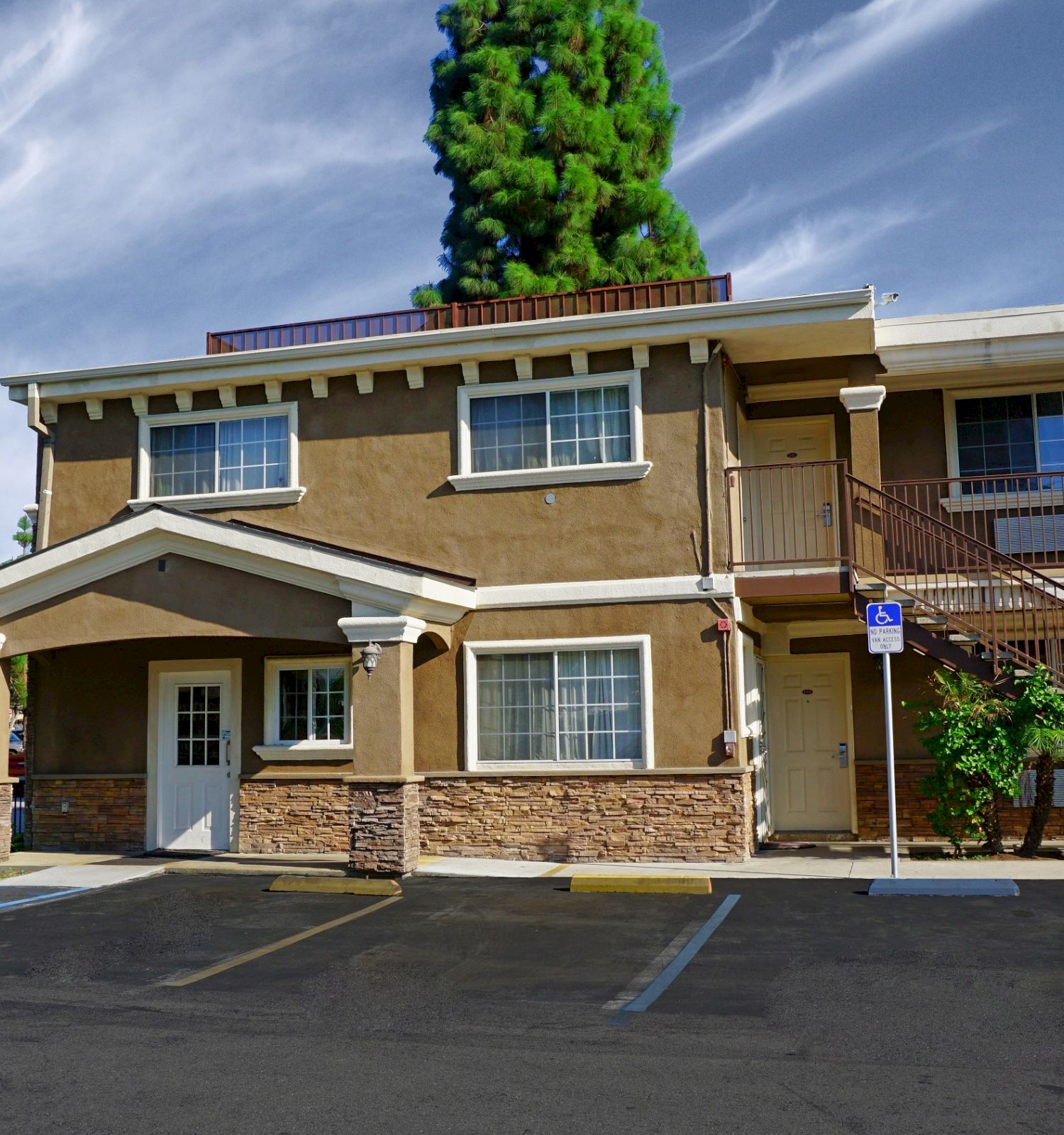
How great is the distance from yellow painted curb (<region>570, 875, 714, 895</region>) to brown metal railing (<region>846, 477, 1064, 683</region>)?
3.83 metres

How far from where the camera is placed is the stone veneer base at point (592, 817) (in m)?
13.3

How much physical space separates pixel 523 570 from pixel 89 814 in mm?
6200

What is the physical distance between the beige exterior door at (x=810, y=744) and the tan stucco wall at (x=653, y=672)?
9.38ft

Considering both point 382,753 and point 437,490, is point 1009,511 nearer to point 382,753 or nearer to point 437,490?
point 437,490

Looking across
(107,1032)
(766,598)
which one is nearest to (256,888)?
(107,1032)

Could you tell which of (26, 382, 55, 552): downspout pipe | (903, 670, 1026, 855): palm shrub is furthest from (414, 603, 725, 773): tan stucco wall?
(26, 382, 55, 552): downspout pipe

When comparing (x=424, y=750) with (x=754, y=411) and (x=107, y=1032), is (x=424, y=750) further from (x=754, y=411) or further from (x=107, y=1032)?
(x=107, y=1032)

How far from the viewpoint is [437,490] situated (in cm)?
1458

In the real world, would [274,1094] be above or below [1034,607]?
below

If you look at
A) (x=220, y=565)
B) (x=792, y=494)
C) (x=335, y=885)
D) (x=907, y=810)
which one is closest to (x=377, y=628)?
(x=220, y=565)

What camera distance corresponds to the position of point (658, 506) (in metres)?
13.9

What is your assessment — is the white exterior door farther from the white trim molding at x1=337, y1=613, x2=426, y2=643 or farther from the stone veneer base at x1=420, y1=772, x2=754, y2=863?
the white trim molding at x1=337, y1=613, x2=426, y2=643

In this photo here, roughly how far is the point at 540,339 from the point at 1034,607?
6.01 meters

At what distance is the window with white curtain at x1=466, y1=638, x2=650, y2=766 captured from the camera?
13711mm
